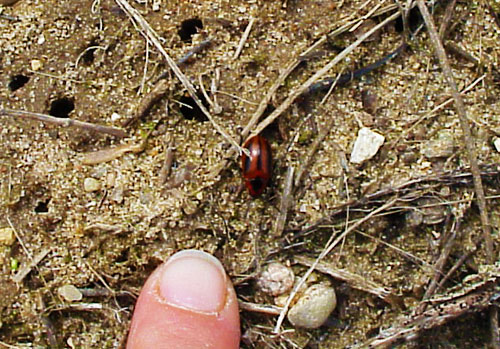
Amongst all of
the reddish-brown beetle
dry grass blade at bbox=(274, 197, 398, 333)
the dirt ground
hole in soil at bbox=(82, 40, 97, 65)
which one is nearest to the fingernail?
the dirt ground

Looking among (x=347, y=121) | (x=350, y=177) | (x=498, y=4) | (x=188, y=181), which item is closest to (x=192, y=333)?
(x=188, y=181)

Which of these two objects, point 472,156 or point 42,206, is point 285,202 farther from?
point 42,206

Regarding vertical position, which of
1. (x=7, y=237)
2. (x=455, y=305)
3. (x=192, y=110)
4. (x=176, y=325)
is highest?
(x=192, y=110)

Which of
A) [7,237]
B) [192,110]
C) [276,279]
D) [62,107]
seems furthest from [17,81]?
[276,279]

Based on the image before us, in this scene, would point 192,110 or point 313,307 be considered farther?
point 192,110

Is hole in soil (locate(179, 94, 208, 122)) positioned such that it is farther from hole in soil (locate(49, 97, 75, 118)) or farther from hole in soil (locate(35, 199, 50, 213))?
hole in soil (locate(35, 199, 50, 213))

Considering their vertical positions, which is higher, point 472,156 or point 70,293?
point 472,156

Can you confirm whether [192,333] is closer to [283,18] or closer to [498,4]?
[283,18]
